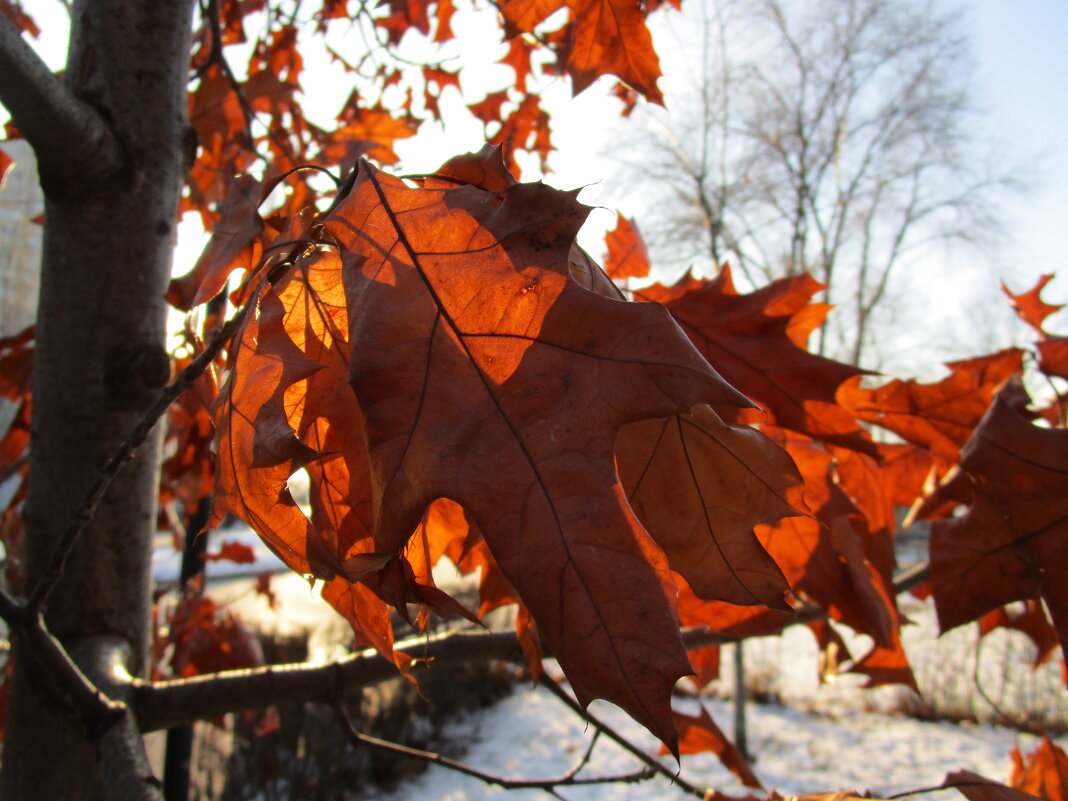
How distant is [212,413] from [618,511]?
26 centimetres

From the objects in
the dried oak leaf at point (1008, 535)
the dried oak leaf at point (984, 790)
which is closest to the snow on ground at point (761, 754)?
the dried oak leaf at point (984, 790)

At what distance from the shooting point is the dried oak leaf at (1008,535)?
576 millimetres

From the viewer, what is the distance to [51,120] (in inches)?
24.8

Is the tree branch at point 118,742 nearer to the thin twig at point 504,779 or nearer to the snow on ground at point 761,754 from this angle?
the thin twig at point 504,779

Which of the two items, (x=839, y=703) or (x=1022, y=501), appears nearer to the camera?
(x=1022, y=501)

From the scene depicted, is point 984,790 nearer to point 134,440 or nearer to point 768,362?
point 768,362

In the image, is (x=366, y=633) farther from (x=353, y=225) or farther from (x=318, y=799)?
(x=318, y=799)

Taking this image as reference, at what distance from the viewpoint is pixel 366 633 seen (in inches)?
18.0

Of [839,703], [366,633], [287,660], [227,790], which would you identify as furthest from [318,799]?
[839,703]

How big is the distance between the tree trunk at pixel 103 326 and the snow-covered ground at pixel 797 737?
2220 mm

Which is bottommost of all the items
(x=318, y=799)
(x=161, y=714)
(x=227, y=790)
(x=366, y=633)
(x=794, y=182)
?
(x=318, y=799)

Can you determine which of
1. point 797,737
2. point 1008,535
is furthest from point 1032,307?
point 797,737

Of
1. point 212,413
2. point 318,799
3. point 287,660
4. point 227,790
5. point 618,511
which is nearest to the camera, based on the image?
point 618,511

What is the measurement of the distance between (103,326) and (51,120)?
7.9 inches
